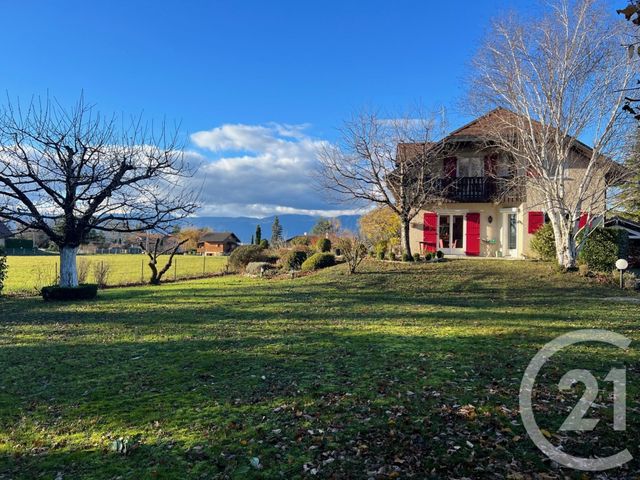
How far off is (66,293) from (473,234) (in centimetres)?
1923

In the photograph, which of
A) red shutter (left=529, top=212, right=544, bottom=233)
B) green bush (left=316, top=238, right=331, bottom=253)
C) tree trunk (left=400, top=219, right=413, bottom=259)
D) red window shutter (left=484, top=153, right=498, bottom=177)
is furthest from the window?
green bush (left=316, top=238, right=331, bottom=253)

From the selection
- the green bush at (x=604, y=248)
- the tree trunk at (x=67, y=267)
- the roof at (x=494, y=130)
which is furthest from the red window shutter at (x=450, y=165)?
the tree trunk at (x=67, y=267)

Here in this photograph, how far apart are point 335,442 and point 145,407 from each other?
226 centimetres

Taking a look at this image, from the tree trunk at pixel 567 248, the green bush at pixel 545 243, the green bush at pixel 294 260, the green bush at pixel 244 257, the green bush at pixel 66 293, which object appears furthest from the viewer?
the green bush at pixel 244 257

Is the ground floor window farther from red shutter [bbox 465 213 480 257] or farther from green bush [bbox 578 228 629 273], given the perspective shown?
green bush [bbox 578 228 629 273]

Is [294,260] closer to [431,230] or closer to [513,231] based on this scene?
[431,230]

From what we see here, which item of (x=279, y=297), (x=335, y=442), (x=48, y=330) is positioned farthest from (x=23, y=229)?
(x=335, y=442)

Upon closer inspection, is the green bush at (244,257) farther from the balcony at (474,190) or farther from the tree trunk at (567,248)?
the tree trunk at (567,248)

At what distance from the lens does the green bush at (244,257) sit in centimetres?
2716

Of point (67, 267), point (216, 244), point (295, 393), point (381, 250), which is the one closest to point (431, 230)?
point (381, 250)

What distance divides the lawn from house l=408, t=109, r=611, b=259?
37.0ft

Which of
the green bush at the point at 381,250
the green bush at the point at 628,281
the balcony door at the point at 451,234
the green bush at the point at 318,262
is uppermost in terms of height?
the balcony door at the point at 451,234

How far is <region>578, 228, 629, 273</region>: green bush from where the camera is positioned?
17.6 meters

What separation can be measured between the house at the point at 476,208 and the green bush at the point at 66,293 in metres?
15.8
